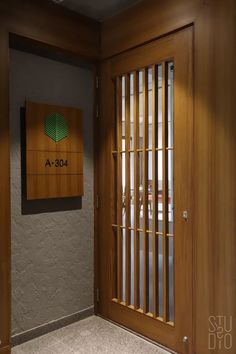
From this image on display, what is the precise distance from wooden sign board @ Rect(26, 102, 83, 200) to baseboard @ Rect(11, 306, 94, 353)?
1037mm

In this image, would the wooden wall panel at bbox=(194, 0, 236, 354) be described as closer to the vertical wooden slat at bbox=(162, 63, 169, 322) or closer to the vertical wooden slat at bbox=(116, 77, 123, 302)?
the vertical wooden slat at bbox=(162, 63, 169, 322)

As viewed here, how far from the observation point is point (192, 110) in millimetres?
2098

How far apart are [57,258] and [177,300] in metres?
1.03

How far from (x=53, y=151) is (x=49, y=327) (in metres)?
1.43

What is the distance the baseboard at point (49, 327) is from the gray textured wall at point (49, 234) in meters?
0.03

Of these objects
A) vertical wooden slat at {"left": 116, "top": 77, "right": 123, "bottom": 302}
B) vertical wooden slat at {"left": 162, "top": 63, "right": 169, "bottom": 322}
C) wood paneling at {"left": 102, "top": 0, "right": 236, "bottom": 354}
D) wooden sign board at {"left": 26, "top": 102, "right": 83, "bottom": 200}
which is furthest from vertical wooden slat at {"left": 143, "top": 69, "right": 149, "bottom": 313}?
wooden sign board at {"left": 26, "top": 102, "right": 83, "bottom": 200}

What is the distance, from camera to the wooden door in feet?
7.07

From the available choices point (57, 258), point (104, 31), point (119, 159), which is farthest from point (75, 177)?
point (104, 31)

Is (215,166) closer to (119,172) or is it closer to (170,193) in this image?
(170,193)

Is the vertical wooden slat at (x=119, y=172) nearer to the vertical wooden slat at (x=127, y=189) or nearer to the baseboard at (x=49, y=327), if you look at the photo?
the vertical wooden slat at (x=127, y=189)

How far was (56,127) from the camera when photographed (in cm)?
257

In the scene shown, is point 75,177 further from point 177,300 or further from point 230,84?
point 230,84

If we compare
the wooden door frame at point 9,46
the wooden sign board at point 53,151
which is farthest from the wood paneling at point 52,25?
the wooden sign board at point 53,151

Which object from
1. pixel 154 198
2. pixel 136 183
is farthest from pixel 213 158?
pixel 136 183
